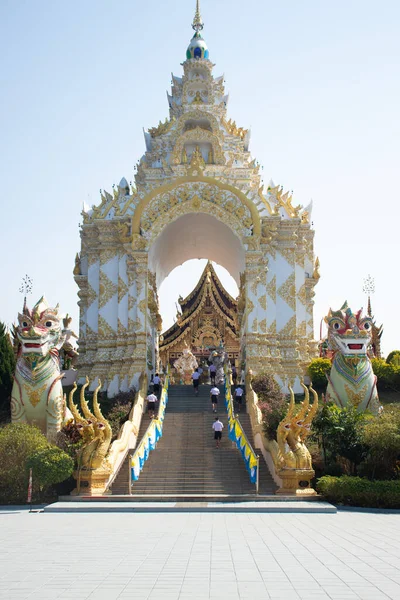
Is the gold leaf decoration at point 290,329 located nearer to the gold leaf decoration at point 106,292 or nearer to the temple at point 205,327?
the gold leaf decoration at point 106,292

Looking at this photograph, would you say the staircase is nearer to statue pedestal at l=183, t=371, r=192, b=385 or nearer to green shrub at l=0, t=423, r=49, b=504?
green shrub at l=0, t=423, r=49, b=504

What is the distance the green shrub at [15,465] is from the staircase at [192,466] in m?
2.27

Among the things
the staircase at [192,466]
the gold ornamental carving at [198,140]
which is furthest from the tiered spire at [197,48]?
the staircase at [192,466]

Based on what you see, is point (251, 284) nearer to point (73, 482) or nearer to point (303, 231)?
point (303, 231)

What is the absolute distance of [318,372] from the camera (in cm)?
2898

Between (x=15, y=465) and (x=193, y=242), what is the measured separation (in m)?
17.9

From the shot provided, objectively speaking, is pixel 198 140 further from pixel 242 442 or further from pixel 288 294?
pixel 242 442

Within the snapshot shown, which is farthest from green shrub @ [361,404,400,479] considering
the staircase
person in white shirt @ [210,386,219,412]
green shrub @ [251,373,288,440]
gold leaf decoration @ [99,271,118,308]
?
gold leaf decoration @ [99,271,118,308]

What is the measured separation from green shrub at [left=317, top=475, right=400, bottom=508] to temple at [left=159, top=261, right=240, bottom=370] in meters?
27.1

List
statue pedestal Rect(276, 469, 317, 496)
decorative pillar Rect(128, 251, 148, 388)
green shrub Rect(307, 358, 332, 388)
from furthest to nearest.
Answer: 1. green shrub Rect(307, 358, 332, 388)
2. decorative pillar Rect(128, 251, 148, 388)
3. statue pedestal Rect(276, 469, 317, 496)
